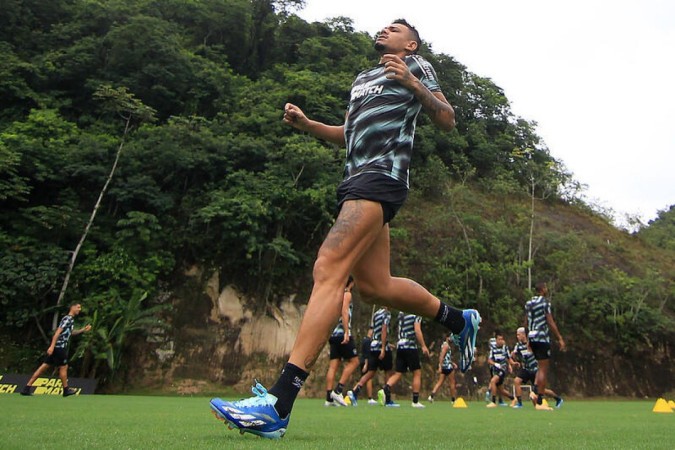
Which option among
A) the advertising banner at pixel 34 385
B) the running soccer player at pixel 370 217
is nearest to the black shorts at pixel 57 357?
the advertising banner at pixel 34 385

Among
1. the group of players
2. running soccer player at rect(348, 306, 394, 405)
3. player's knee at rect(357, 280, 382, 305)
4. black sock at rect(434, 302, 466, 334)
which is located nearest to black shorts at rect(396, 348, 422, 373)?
the group of players

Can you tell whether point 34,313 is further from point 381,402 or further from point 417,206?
point 417,206

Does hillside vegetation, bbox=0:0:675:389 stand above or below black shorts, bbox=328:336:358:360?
above

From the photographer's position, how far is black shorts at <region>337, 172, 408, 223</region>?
336cm

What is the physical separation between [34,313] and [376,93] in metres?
17.7

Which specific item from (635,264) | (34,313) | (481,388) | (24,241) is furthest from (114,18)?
(635,264)

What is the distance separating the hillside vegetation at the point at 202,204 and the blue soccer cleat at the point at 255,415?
15.8 m

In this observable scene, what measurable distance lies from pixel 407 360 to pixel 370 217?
9.39 m

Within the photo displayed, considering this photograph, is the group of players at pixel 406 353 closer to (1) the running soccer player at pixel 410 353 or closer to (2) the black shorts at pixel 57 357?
(1) the running soccer player at pixel 410 353

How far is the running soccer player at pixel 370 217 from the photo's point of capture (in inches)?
119

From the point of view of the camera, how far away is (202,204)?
22.4m

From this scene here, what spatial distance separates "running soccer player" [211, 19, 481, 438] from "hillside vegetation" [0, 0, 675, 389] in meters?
15.5

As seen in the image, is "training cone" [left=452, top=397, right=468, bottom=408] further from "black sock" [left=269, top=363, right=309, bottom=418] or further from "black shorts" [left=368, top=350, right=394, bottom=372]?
"black sock" [left=269, top=363, right=309, bottom=418]

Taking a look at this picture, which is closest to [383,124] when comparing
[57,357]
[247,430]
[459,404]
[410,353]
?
[247,430]
